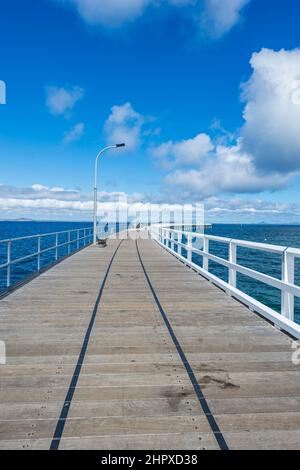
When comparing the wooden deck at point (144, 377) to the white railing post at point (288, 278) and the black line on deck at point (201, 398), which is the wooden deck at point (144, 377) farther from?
the white railing post at point (288, 278)

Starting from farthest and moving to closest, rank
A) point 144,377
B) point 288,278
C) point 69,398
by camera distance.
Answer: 1. point 288,278
2. point 144,377
3. point 69,398

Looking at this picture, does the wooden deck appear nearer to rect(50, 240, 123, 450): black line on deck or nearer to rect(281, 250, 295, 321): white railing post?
rect(50, 240, 123, 450): black line on deck

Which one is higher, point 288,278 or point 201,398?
point 288,278

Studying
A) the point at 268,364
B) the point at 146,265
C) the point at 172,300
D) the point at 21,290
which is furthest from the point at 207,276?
the point at 268,364

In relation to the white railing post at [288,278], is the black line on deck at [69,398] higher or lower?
lower

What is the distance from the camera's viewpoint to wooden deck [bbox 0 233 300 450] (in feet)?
9.18

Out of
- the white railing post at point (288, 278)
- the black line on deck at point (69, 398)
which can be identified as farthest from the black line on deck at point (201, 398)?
the white railing post at point (288, 278)

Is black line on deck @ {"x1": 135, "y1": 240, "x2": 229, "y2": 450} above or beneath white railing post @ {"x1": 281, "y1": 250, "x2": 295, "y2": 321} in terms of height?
beneath

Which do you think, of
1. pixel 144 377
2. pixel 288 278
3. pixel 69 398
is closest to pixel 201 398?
pixel 144 377

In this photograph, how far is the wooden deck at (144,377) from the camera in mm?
2799

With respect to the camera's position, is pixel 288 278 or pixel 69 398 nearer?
pixel 69 398

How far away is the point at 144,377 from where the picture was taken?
3820 mm

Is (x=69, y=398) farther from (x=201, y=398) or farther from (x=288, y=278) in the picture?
(x=288, y=278)

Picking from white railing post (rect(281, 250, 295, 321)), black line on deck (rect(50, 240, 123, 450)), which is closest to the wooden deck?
black line on deck (rect(50, 240, 123, 450))
